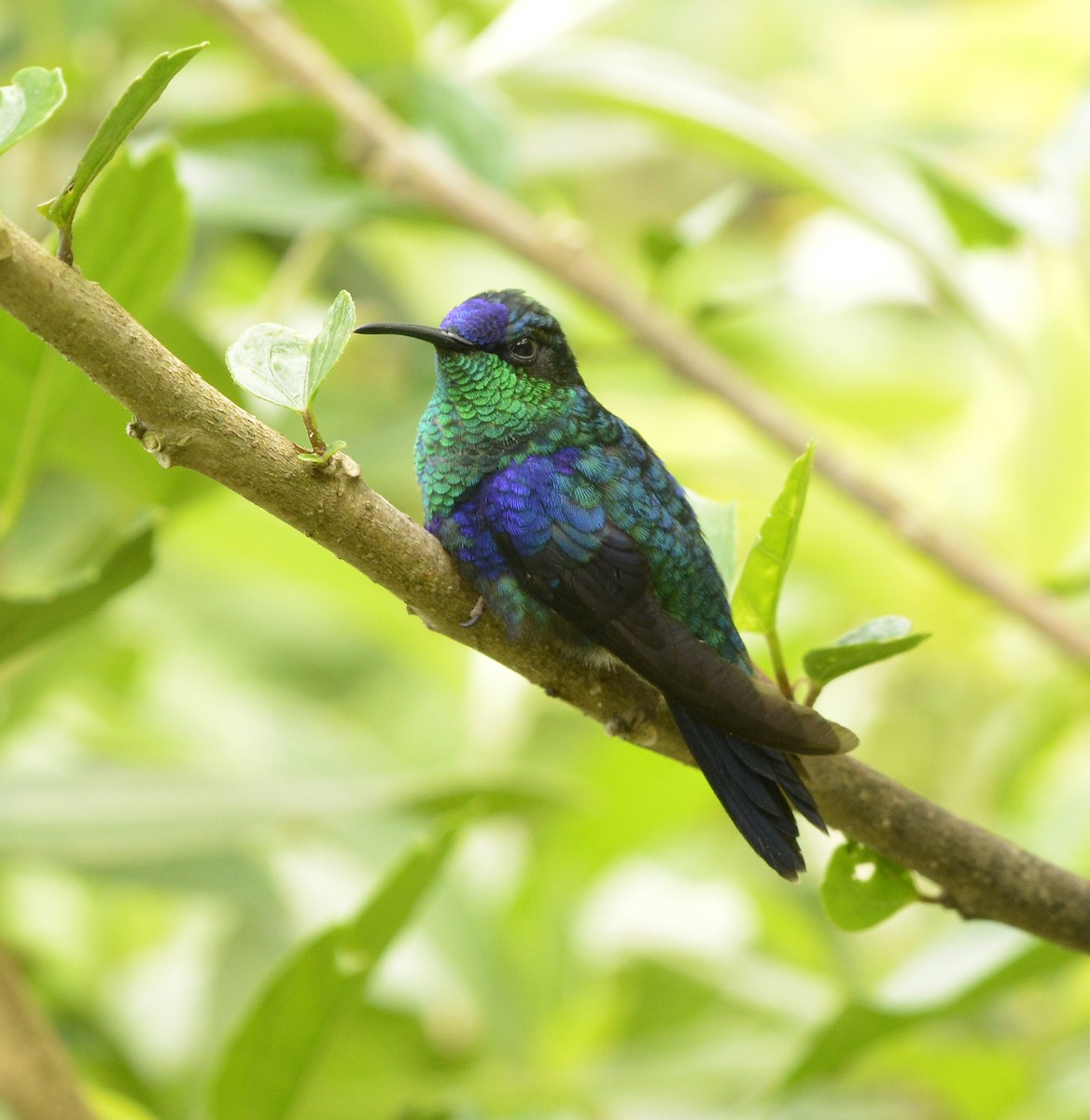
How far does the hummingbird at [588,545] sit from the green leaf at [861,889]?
1.4 inches

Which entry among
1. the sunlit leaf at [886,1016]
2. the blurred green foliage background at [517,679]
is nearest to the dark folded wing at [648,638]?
the blurred green foliage background at [517,679]

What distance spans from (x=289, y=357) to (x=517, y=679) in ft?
5.46

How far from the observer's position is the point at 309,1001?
1.37 metres

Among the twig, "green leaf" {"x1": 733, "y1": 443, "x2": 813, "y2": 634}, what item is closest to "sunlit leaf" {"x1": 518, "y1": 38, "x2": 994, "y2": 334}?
"green leaf" {"x1": 733, "y1": 443, "x2": 813, "y2": 634}

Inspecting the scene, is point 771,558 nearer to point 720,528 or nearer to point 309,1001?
point 720,528

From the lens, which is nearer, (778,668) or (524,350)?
(778,668)

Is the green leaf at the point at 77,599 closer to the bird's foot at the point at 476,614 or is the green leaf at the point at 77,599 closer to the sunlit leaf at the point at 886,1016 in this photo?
the bird's foot at the point at 476,614

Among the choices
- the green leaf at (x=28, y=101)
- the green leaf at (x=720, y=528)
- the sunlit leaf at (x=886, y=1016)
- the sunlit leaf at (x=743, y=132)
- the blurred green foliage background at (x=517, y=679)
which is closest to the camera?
the green leaf at (x=28, y=101)

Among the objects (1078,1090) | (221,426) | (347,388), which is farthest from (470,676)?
(221,426)

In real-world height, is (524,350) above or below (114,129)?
below

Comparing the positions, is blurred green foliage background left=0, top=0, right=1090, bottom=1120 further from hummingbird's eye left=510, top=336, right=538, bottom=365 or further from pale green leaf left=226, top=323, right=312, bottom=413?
pale green leaf left=226, top=323, right=312, bottom=413

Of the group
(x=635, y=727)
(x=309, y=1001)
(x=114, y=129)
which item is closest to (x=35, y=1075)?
(x=309, y=1001)

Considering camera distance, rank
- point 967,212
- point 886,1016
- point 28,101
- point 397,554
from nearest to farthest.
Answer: point 28,101 < point 397,554 < point 886,1016 < point 967,212

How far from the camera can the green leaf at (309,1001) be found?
132 cm
